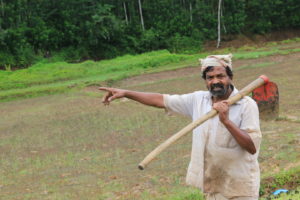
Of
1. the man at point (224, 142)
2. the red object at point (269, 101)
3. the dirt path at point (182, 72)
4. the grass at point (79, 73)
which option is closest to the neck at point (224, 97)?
the man at point (224, 142)

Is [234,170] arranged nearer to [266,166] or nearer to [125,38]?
[266,166]

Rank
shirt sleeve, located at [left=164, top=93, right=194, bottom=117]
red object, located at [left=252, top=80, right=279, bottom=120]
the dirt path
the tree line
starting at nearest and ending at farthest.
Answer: shirt sleeve, located at [left=164, top=93, right=194, bottom=117] → red object, located at [left=252, top=80, right=279, bottom=120] → the dirt path → the tree line

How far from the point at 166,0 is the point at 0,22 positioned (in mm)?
11739

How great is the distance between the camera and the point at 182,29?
30.7m

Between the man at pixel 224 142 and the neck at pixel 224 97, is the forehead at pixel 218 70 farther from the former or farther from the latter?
the neck at pixel 224 97

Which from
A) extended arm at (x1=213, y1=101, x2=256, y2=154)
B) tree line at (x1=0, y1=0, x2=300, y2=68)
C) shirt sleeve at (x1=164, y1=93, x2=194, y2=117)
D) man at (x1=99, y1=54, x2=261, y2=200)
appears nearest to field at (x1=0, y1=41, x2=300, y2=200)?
man at (x1=99, y1=54, x2=261, y2=200)

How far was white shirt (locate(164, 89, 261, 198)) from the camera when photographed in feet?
8.81

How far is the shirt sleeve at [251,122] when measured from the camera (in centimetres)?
263

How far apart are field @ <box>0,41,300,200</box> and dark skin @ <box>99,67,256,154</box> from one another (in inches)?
66.3

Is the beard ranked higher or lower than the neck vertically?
higher

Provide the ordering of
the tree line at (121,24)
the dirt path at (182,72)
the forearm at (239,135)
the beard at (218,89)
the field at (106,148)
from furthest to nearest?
the tree line at (121,24) → the dirt path at (182,72) → the field at (106,148) → the beard at (218,89) → the forearm at (239,135)

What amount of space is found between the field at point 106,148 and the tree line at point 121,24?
1177 cm

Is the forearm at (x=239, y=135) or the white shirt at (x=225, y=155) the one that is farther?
the white shirt at (x=225, y=155)

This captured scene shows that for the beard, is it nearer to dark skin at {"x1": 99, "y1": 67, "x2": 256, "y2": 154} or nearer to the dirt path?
dark skin at {"x1": 99, "y1": 67, "x2": 256, "y2": 154}
